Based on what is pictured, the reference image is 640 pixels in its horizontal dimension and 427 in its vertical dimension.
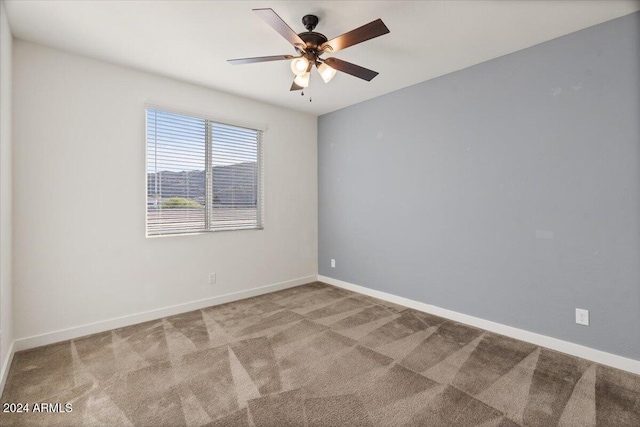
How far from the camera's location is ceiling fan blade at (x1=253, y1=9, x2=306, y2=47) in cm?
181

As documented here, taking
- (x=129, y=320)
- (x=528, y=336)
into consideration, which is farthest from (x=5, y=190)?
(x=528, y=336)

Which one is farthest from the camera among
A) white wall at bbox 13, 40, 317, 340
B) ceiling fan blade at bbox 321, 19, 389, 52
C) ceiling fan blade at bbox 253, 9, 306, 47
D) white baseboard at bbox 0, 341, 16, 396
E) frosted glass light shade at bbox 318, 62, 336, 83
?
white wall at bbox 13, 40, 317, 340

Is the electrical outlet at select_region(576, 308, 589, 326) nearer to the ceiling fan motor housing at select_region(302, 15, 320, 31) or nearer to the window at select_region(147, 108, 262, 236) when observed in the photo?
the ceiling fan motor housing at select_region(302, 15, 320, 31)

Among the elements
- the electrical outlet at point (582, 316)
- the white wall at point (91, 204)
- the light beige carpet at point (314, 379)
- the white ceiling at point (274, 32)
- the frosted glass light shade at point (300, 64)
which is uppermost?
the white ceiling at point (274, 32)

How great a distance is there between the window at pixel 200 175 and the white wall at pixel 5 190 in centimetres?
108

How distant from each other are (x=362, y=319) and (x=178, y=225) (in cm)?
234

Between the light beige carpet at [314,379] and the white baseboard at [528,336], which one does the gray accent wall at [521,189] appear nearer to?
the white baseboard at [528,336]

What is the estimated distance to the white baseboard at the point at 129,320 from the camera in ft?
8.78

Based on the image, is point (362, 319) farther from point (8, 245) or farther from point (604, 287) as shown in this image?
point (8, 245)

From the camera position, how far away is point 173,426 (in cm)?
173

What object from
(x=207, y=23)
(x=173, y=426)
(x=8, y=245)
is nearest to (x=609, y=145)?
(x=207, y=23)

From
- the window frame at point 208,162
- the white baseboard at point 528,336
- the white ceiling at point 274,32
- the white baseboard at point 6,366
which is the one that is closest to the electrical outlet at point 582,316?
the white baseboard at point 528,336

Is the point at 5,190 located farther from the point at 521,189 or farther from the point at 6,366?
the point at 521,189

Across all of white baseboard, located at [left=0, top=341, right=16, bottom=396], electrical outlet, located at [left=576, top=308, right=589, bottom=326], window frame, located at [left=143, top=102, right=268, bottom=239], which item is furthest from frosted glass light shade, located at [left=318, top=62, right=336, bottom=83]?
white baseboard, located at [left=0, top=341, right=16, bottom=396]
